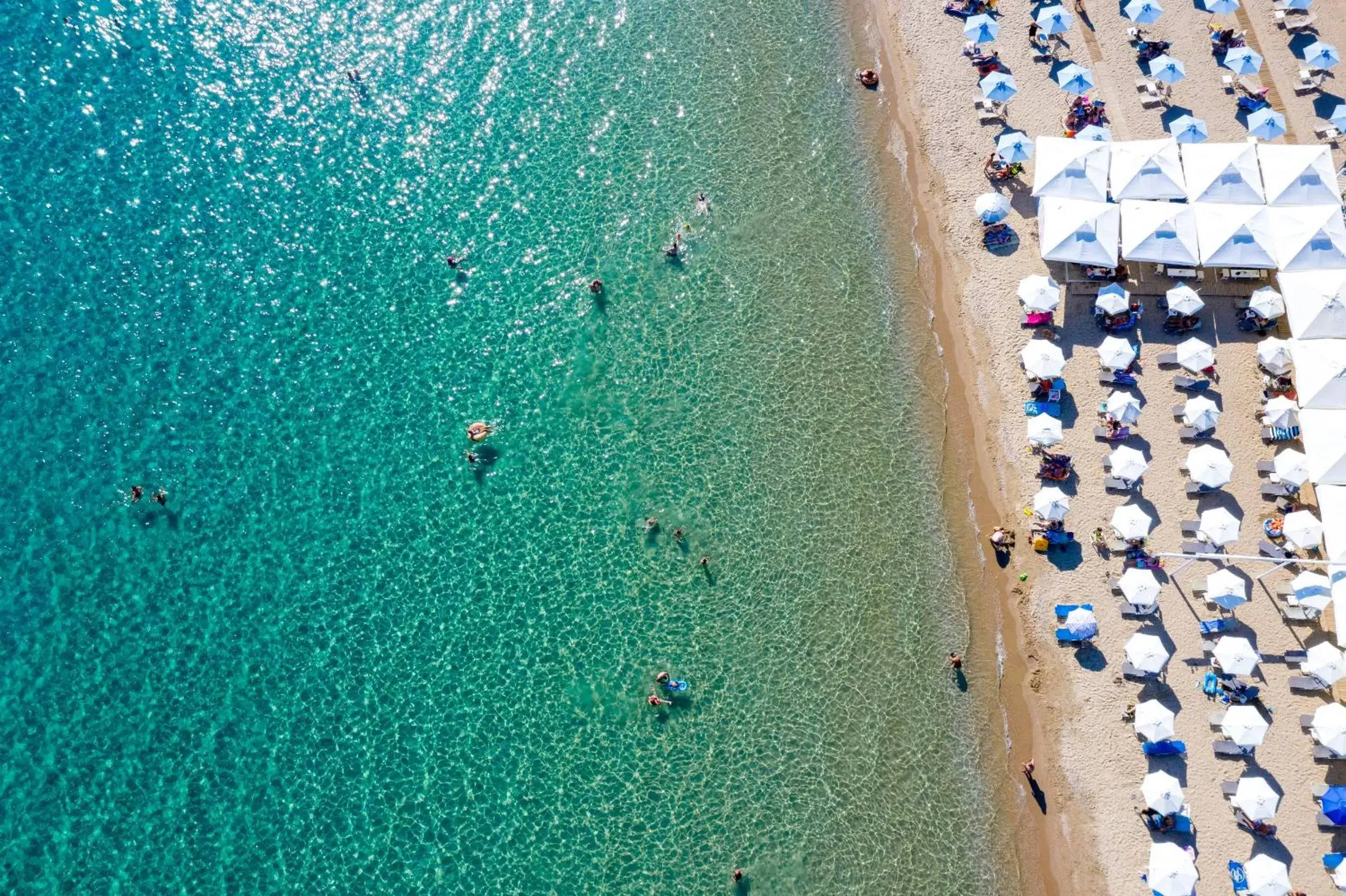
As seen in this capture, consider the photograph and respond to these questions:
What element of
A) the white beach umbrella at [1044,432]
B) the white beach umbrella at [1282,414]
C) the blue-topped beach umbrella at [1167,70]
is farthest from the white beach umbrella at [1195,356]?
the blue-topped beach umbrella at [1167,70]

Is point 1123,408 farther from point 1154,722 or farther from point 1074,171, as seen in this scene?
point 1154,722

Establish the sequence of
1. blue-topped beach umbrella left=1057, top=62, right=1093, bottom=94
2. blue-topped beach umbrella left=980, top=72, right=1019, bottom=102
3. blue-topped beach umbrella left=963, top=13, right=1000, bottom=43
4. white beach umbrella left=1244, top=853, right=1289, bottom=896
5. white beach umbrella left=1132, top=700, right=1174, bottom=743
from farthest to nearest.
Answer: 1. blue-topped beach umbrella left=963, top=13, right=1000, bottom=43
2. blue-topped beach umbrella left=980, top=72, right=1019, bottom=102
3. blue-topped beach umbrella left=1057, top=62, right=1093, bottom=94
4. white beach umbrella left=1132, top=700, right=1174, bottom=743
5. white beach umbrella left=1244, top=853, right=1289, bottom=896

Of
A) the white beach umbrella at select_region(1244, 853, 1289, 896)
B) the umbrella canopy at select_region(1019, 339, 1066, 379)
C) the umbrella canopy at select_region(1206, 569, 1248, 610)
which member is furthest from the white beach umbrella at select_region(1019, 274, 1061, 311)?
the white beach umbrella at select_region(1244, 853, 1289, 896)

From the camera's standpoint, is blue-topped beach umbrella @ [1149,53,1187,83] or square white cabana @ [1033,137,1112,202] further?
blue-topped beach umbrella @ [1149,53,1187,83]

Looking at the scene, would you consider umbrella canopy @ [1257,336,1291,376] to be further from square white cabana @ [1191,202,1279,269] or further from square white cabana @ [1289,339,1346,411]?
square white cabana @ [1191,202,1279,269]

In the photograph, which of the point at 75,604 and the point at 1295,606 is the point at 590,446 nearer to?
the point at 75,604

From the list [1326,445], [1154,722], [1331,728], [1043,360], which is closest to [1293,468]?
[1326,445]
